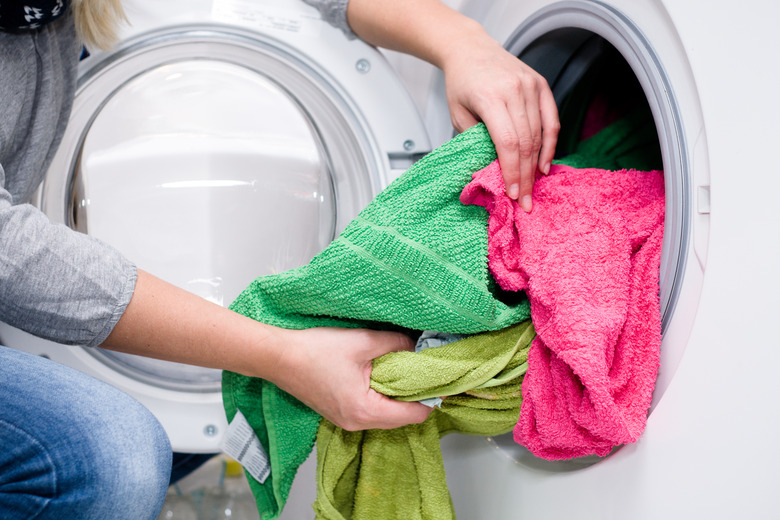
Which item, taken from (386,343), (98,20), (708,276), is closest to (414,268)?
(386,343)

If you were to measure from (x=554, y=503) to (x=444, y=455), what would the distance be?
7.9 inches

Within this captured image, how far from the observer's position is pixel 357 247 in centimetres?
54

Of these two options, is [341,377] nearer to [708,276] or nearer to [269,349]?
[269,349]

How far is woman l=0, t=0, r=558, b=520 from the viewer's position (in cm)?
52

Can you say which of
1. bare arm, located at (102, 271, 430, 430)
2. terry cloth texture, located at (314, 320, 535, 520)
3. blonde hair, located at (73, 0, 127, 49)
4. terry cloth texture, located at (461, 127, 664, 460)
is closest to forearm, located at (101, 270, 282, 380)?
bare arm, located at (102, 271, 430, 430)

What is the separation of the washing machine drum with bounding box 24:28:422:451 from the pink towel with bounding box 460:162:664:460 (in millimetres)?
295

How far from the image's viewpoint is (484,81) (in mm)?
618


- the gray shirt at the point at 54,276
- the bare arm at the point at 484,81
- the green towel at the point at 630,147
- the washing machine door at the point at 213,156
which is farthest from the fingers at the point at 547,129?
the gray shirt at the point at 54,276

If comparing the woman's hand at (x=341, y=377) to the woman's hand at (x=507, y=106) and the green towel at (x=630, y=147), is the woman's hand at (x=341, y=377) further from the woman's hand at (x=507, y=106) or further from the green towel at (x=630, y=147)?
the green towel at (x=630, y=147)

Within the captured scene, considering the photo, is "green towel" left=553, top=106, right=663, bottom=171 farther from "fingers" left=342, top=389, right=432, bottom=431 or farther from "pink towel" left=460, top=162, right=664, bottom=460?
"fingers" left=342, top=389, right=432, bottom=431

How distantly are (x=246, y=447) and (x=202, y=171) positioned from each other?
12.5 inches

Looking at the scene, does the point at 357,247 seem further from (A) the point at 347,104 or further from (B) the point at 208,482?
(B) the point at 208,482

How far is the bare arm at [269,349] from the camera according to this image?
1.80ft

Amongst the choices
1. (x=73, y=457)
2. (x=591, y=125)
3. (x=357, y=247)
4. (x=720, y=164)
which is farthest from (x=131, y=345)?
(x=591, y=125)
